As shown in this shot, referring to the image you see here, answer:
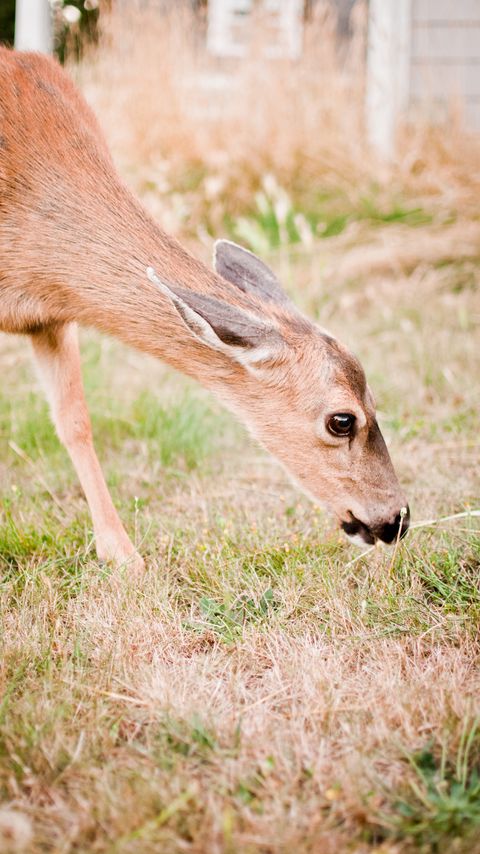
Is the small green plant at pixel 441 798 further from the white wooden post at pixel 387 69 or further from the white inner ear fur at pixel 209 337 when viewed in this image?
the white wooden post at pixel 387 69

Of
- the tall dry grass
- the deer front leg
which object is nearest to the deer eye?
the deer front leg

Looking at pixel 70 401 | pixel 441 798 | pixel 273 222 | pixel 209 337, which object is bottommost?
pixel 441 798

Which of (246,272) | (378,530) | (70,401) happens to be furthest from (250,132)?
(378,530)

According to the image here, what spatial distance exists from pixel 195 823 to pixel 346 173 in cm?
742

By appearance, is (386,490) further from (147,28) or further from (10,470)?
(147,28)

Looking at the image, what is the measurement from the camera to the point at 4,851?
1.56m

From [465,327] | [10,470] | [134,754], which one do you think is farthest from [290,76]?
[134,754]

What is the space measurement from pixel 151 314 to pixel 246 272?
0.51 meters

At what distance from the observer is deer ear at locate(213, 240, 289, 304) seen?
3258 millimetres

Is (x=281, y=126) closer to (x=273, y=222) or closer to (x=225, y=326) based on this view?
(x=273, y=222)

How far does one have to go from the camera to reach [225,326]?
106 inches

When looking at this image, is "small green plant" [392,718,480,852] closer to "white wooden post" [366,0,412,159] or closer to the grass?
the grass

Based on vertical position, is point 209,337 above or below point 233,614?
above

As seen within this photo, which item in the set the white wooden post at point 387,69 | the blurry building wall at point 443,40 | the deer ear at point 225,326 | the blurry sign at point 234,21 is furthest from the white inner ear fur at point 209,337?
the blurry sign at point 234,21
